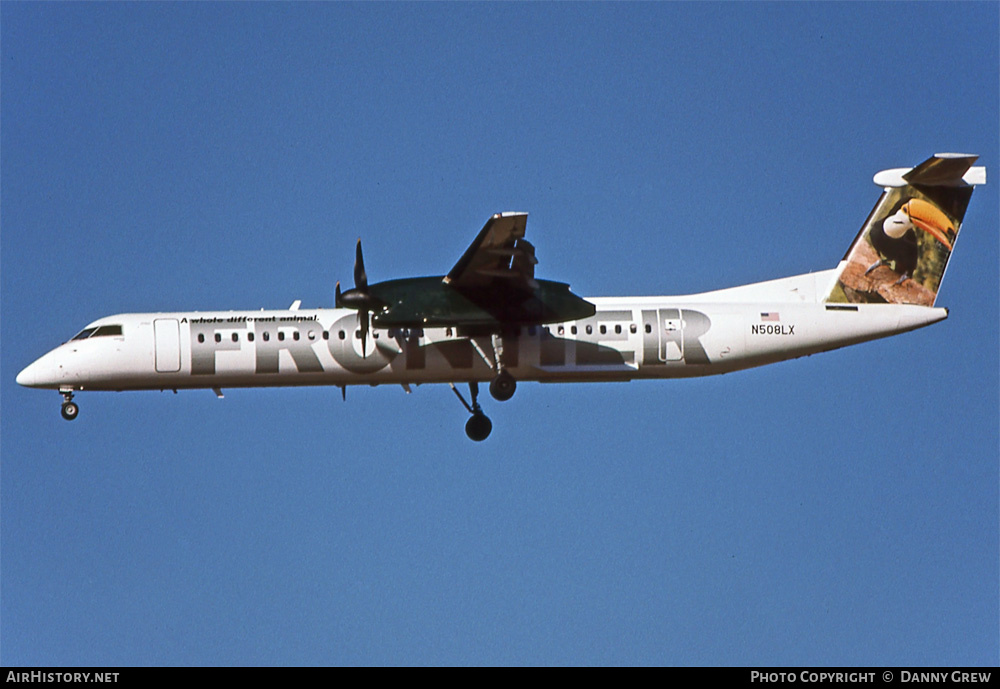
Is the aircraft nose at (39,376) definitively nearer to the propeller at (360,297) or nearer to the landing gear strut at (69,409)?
the landing gear strut at (69,409)

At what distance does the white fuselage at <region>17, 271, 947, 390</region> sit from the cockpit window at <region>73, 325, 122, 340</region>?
0.06 metres

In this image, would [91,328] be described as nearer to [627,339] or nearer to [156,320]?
[156,320]

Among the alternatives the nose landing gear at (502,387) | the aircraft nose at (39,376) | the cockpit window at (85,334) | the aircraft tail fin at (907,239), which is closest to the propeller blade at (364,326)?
the nose landing gear at (502,387)

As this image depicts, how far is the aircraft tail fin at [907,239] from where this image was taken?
3281 cm

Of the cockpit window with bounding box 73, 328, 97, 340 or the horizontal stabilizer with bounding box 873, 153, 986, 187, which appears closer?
the horizontal stabilizer with bounding box 873, 153, 986, 187

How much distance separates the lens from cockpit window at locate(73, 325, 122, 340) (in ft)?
107

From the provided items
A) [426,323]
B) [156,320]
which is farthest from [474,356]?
[156,320]

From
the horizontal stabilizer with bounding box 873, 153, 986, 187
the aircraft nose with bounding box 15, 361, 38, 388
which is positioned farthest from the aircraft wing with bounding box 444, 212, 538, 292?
the aircraft nose with bounding box 15, 361, 38, 388

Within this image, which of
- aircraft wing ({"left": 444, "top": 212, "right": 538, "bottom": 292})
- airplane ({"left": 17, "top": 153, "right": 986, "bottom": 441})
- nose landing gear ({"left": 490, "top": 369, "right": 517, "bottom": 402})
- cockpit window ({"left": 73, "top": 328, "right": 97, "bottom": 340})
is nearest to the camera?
aircraft wing ({"left": 444, "top": 212, "right": 538, "bottom": 292})

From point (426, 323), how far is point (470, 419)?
3.43 m

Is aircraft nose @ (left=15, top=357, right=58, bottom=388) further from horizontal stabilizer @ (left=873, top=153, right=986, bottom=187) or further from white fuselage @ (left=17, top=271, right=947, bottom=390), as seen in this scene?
horizontal stabilizer @ (left=873, top=153, right=986, bottom=187)

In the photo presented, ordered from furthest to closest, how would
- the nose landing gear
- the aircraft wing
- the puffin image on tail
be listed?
the puffin image on tail
the nose landing gear
the aircraft wing

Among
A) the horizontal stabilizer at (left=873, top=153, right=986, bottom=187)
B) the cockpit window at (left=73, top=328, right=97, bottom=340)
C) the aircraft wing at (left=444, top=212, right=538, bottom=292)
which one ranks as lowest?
the cockpit window at (left=73, top=328, right=97, bottom=340)

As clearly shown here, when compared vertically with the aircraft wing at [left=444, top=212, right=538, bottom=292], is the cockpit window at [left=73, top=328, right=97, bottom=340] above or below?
below
